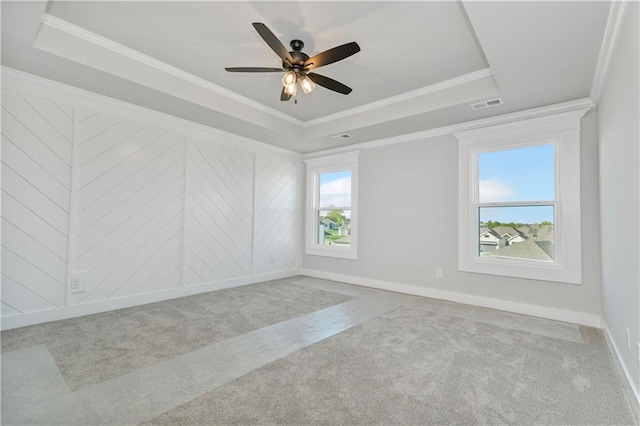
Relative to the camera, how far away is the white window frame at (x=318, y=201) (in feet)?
17.4

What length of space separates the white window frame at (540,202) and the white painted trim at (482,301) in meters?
0.35

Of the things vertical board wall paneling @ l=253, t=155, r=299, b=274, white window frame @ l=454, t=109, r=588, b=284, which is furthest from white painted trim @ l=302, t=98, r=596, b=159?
vertical board wall paneling @ l=253, t=155, r=299, b=274

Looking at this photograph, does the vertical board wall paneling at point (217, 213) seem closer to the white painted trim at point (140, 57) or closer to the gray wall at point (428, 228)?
the white painted trim at point (140, 57)

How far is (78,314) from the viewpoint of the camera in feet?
10.9

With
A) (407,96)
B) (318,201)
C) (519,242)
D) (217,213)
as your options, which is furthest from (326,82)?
(318,201)

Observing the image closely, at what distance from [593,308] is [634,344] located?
173 cm

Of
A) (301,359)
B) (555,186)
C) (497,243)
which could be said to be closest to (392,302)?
(497,243)

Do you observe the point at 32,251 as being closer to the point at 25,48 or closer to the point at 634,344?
the point at 25,48

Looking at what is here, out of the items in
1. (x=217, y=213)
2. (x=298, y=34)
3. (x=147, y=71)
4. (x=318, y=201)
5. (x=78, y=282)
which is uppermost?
(x=298, y=34)

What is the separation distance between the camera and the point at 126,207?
3688 millimetres

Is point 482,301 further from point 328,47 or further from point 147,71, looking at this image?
point 147,71

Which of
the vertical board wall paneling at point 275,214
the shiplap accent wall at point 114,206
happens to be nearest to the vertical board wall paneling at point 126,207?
the shiplap accent wall at point 114,206

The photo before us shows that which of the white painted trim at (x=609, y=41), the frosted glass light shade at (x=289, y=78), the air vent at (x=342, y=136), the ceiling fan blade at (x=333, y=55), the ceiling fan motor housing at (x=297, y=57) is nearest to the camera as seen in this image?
the white painted trim at (x=609, y=41)

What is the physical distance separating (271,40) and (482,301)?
3863 millimetres
